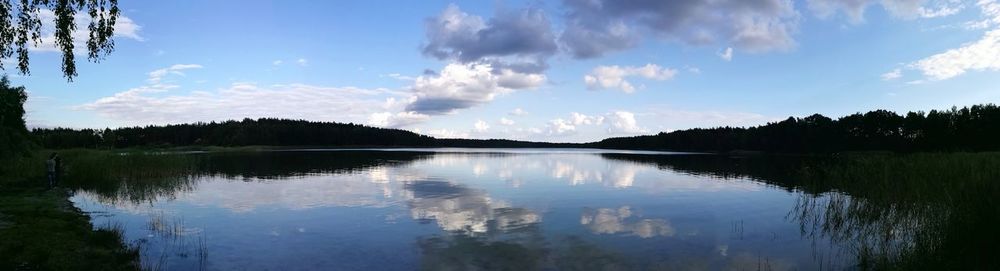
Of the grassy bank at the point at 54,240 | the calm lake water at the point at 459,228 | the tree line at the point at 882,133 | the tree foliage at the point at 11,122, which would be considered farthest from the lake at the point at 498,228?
the tree line at the point at 882,133

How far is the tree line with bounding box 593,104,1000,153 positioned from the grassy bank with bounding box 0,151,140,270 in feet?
326

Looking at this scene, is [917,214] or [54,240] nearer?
[54,240]

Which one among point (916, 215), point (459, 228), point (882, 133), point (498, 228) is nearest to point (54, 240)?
point (459, 228)

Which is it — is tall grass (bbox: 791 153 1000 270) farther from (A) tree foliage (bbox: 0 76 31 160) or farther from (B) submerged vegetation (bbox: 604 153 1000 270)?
(A) tree foliage (bbox: 0 76 31 160)

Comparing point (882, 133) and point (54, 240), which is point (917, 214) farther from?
point (882, 133)

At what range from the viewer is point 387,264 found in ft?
50.0

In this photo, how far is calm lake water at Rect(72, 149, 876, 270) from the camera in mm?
15867

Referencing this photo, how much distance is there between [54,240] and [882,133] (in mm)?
167472

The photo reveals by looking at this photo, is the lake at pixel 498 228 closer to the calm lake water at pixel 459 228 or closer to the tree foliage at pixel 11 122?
the calm lake water at pixel 459 228

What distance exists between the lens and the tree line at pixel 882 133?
327 feet

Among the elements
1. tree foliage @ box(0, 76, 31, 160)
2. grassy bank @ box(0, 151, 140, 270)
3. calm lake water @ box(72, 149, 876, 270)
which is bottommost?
calm lake water @ box(72, 149, 876, 270)

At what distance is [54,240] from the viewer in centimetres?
1587

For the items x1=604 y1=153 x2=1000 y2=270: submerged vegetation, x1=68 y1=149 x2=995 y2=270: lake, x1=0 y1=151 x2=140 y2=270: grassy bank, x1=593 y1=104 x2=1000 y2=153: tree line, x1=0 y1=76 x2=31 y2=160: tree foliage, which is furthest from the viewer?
x1=593 y1=104 x2=1000 y2=153: tree line

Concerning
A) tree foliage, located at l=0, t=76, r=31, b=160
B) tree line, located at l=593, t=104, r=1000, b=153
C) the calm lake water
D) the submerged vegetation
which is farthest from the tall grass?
tree line, located at l=593, t=104, r=1000, b=153
